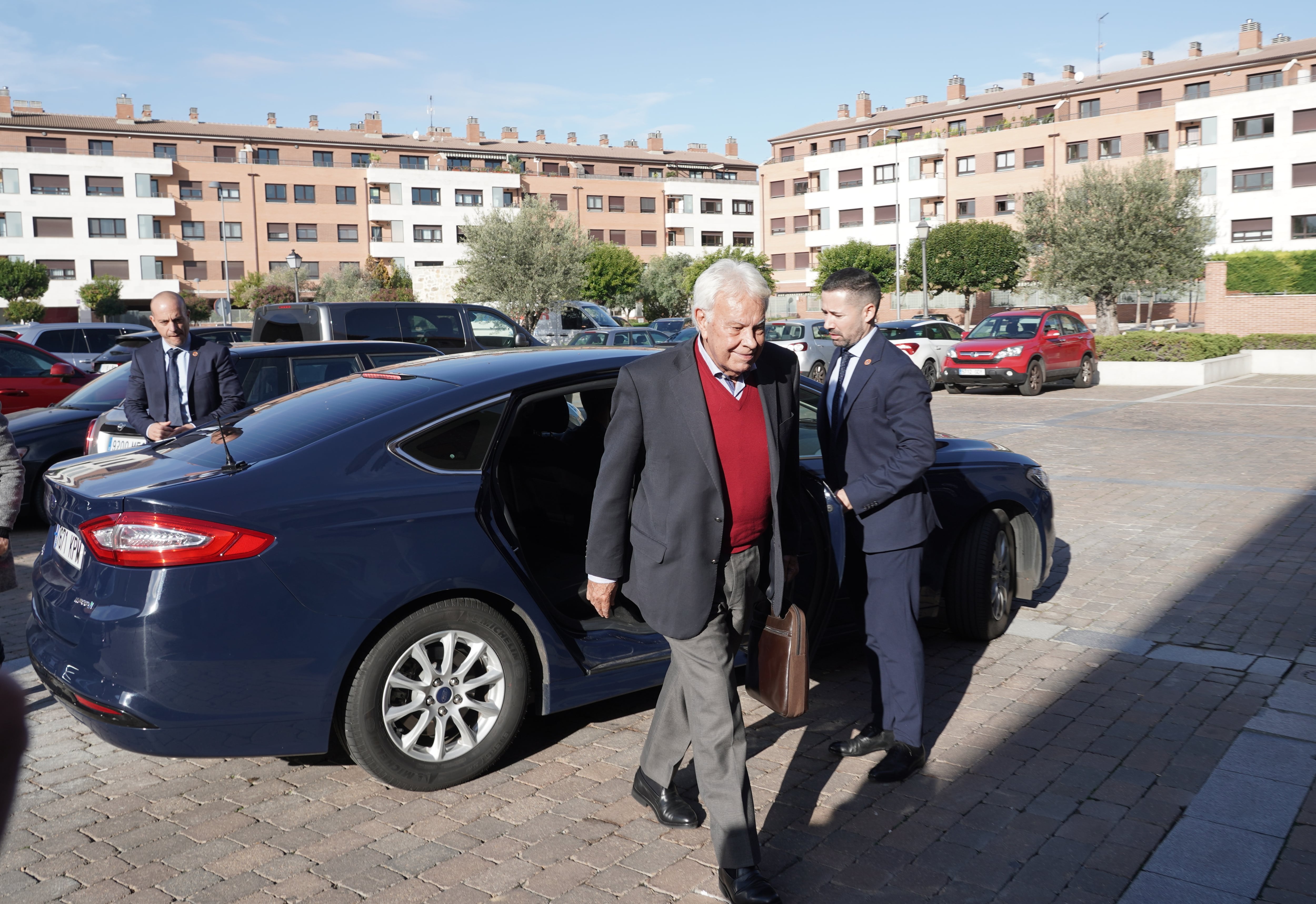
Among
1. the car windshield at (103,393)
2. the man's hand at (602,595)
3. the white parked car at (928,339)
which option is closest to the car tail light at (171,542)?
the man's hand at (602,595)

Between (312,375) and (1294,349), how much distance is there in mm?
26864

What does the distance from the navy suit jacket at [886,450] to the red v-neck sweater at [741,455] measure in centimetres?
75

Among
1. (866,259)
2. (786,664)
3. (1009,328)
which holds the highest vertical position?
(866,259)

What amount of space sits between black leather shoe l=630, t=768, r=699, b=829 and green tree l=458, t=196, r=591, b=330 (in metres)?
43.2

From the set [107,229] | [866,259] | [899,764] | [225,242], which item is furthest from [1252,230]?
[107,229]

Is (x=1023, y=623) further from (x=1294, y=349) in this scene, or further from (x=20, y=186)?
(x=20, y=186)

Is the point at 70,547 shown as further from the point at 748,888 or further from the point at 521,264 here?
the point at 521,264

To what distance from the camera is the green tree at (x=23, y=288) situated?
6225 cm

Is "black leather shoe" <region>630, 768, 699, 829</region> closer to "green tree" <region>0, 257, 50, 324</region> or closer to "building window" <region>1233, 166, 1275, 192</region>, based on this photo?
"building window" <region>1233, 166, 1275, 192</region>

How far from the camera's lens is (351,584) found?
3697 millimetres

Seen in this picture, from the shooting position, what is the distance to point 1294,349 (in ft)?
90.2

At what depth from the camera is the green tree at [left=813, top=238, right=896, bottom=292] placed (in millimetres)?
68562

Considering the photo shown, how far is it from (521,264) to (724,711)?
1777 inches

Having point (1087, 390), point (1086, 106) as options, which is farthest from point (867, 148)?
point (1087, 390)
